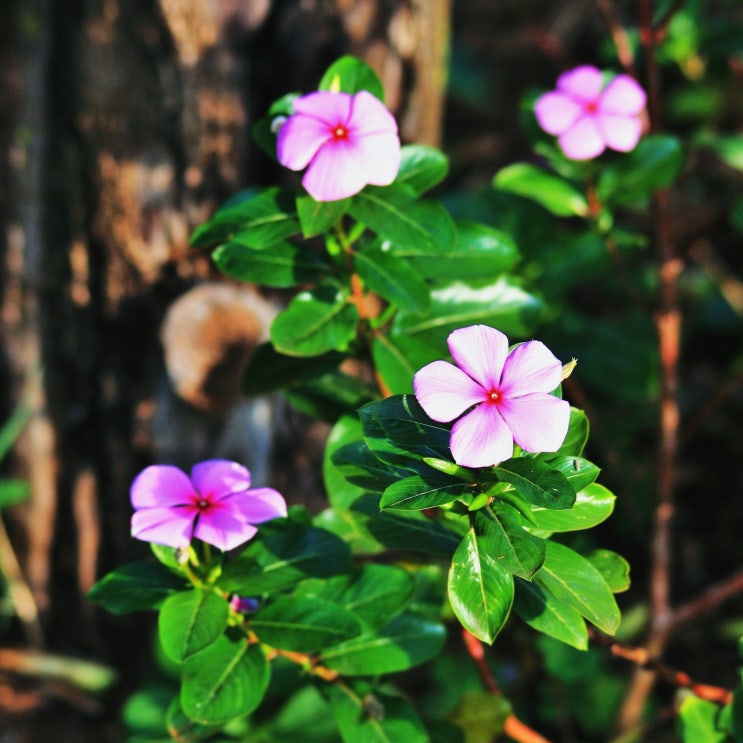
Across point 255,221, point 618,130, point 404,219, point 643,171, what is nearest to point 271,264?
point 255,221

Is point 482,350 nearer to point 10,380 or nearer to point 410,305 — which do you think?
point 410,305

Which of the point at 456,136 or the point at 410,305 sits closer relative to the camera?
the point at 410,305

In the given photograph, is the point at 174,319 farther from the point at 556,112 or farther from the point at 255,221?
the point at 556,112

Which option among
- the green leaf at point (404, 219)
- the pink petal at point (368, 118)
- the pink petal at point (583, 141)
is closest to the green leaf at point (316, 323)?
the green leaf at point (404, 219)

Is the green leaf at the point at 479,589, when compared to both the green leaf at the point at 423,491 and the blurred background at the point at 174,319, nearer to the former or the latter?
the green leaf at the point at 423,491

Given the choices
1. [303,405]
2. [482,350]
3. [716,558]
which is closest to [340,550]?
[303,405]

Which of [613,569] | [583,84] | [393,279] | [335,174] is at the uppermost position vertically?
[583,84]
